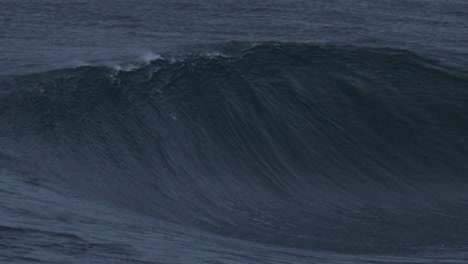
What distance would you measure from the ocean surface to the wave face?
82 mm

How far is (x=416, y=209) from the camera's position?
89.6 ft

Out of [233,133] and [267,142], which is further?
[233,133]

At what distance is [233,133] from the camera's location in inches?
1254

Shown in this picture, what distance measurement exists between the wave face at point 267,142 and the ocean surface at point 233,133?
0.08 meters

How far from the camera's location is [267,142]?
3153 cm

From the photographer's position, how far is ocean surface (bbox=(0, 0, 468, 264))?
71.5ft

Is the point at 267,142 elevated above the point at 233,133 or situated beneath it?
situated beneath

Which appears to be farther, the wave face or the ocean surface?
the wave face

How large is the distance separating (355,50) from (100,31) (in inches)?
562

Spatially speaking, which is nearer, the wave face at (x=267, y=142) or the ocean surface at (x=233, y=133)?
the ocean surface at (x=233, y=133)

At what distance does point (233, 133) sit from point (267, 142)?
5.11 feet

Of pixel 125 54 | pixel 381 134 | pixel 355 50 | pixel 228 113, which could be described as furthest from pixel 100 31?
pixel 381 134

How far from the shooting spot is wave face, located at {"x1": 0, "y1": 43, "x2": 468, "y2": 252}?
25281 mm

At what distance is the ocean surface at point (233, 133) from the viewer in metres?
21.8
